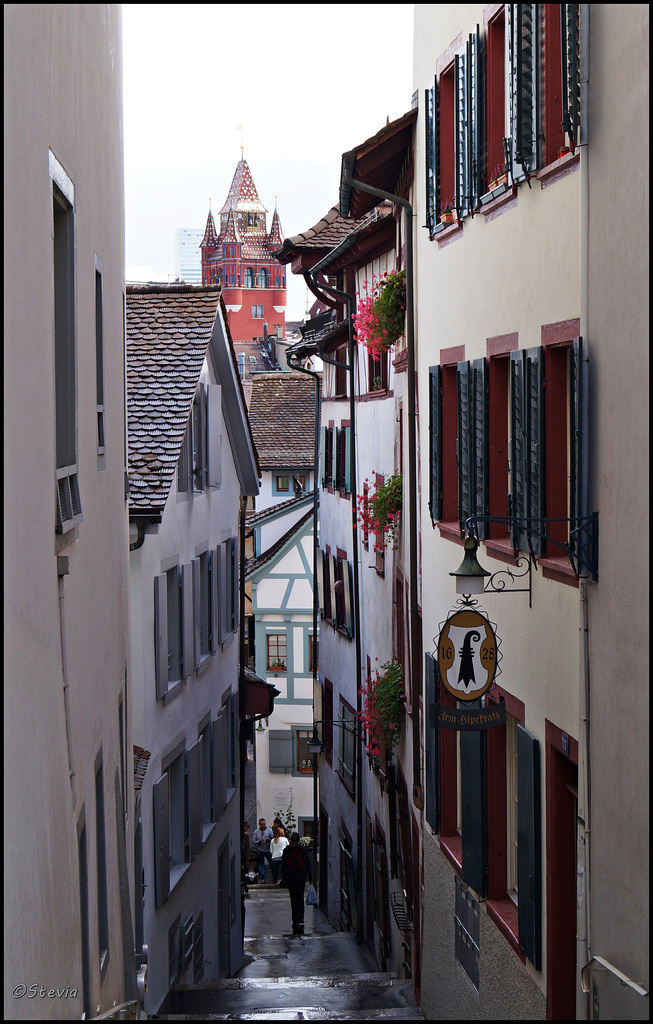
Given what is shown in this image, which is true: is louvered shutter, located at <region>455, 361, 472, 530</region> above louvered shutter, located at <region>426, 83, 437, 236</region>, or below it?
below

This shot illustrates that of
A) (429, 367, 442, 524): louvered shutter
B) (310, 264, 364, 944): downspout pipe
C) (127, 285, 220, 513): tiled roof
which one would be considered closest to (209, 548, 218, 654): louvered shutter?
(310, 264, 364, 944): downspout pipe

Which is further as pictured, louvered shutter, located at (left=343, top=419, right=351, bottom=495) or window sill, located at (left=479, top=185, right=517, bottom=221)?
louvered shutter, located at (left=343, top=419, right=351, bottom=495)

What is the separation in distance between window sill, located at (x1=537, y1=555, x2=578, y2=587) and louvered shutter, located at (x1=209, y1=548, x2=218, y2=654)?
11.8 meters

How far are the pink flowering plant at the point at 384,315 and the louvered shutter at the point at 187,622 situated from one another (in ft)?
13.3

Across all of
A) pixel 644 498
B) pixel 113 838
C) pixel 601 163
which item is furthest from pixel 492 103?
pixel 113 838

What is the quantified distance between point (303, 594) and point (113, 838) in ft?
82.8

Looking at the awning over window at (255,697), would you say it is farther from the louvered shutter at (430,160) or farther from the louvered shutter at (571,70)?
the louvered shutter at (571,70)

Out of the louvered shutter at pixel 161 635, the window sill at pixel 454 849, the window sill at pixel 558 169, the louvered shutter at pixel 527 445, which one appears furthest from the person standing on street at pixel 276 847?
the window sill at pixel 558 169

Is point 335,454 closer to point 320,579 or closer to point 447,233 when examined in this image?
point 320,579

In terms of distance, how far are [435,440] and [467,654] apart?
3.69 meters

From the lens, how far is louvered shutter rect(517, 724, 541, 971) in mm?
7539

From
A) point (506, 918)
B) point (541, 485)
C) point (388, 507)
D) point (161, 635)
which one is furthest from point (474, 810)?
point (161, 635)

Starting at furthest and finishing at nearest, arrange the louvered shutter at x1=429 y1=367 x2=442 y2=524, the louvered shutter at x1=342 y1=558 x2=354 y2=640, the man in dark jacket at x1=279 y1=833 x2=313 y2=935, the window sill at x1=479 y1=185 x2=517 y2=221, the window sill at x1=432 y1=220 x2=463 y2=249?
the louvered shutter at x1=342 y1=558 x2=354 y2=640 → the man in dark jacket at x1=279 y1=833 x2=313 y2=935 → the louvered shutter at x1=429 y1=367 x2=442 y2=524 → the window sill at x1=432 y1=220 x2=463 y2=249 → the window sill at x1=479 y1=185 x2=517 y2=221

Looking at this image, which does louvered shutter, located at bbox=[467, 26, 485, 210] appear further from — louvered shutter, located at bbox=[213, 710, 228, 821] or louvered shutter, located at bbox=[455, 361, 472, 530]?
louvered shutter, located at bbox=[213, 710, 228, 821]
